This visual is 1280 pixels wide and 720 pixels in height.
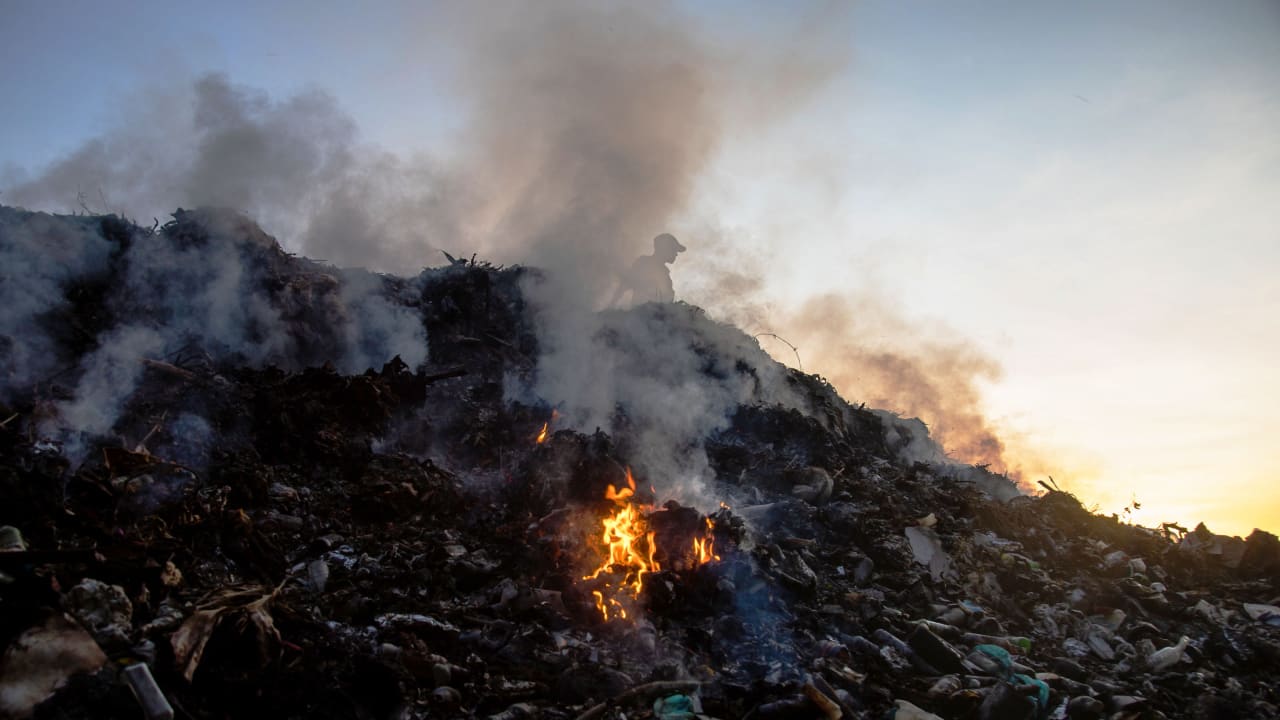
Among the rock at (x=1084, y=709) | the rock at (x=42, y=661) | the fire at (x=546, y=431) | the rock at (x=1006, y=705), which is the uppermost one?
the fire at (x=546, y=431)

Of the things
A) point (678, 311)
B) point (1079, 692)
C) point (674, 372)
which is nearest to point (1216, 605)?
point (1079, 692)

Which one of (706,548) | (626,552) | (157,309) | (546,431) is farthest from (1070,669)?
(157,309)

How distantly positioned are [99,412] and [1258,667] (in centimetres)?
1623

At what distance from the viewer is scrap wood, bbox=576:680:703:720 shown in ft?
17.4

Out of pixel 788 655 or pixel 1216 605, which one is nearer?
pixel 788 655

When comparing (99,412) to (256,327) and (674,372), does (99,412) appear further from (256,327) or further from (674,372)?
(674,372)

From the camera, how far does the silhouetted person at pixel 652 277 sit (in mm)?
17406

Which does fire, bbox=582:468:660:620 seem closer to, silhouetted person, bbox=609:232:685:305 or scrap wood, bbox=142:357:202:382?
scrap wood, bbox=142:357:202:382

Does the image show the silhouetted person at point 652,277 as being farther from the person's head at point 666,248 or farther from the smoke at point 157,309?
the smoke at point 157,309

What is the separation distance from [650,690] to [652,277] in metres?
13.5

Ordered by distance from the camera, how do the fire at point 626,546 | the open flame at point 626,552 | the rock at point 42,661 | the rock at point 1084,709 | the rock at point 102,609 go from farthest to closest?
1. the fire at point 626,546
2. the open flame at point 626,552
3. the rock at point 1084,709
4. the rock at point 102,609
5. the rock at point 42,661

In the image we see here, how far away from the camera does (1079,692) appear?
6.39m

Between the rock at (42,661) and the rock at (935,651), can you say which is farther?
the rock at (935,651)

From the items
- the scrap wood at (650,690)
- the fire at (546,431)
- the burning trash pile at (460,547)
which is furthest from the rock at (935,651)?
the fire at (546,431)
